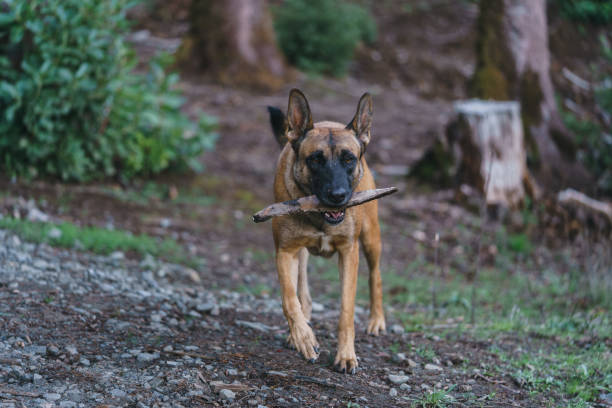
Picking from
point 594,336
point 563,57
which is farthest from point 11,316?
point 563,57

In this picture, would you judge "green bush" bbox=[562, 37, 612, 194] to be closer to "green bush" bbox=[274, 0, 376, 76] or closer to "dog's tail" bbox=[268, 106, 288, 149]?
"dog's tail" bbox=[268, 106, 288, 149]

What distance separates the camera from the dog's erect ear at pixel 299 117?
14.9 feet

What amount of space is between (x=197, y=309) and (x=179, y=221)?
11.3ft

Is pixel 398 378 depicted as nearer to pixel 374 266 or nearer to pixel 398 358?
pixel 398 358

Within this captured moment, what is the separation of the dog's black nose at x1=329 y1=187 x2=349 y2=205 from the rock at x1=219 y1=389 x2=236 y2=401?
1.34m

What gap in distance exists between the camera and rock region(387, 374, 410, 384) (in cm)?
417

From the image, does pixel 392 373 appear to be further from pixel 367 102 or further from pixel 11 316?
pixel 11 316

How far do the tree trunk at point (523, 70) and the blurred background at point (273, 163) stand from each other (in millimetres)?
32

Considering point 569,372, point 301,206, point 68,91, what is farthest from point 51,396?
point 68,91

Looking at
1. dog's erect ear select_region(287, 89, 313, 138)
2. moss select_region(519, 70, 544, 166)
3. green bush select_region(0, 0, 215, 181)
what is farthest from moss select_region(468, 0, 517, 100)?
dog's erect ear select_region(287, 89, 313, 138)

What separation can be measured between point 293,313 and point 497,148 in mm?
6664

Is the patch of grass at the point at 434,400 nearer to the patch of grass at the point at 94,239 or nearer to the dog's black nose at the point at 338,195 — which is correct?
the dog's black nose at the point at 338,195

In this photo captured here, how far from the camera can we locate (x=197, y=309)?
530 cm

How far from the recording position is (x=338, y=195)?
13.4 ft
